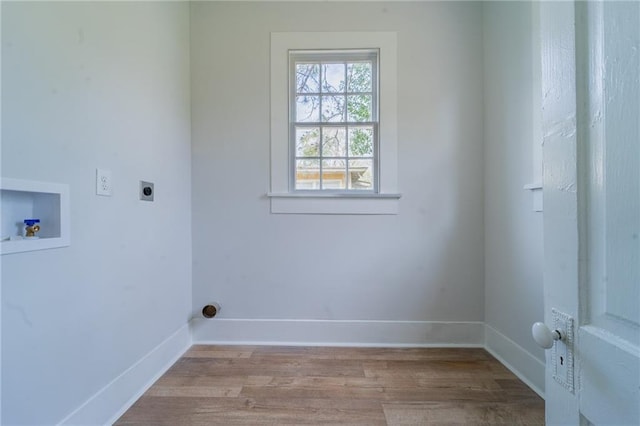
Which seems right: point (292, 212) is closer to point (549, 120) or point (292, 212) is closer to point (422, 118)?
point (422, 118)

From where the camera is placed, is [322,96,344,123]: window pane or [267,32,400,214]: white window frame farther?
[322,96,344,123]: window pane

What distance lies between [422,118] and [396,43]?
0.57 meters

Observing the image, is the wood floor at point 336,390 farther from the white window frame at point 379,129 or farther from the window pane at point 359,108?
the window pane at point 359,108

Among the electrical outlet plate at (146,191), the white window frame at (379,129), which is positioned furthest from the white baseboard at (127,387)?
the white window frame at (379,129)

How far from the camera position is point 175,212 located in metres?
1.91

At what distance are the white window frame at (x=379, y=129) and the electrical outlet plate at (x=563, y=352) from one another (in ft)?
5.07

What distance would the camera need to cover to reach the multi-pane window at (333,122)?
215cm

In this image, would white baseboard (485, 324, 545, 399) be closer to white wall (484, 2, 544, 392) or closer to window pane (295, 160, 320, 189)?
white wall (484, 2, 544, 392)

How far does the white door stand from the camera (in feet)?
1.31

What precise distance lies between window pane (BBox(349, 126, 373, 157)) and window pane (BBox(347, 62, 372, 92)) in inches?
11.8

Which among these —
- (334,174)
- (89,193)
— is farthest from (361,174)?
(89,193)

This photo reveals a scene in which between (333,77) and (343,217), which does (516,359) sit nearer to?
(343,217)

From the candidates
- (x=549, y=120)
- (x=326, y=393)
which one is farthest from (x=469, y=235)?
(x=549, y=120)

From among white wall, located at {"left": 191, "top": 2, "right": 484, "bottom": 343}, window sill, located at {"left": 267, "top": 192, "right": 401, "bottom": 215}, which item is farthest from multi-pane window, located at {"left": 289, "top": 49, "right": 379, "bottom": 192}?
white wall, located at {"left": 191, "top": 2, "right": 484, "bottom": 343}
